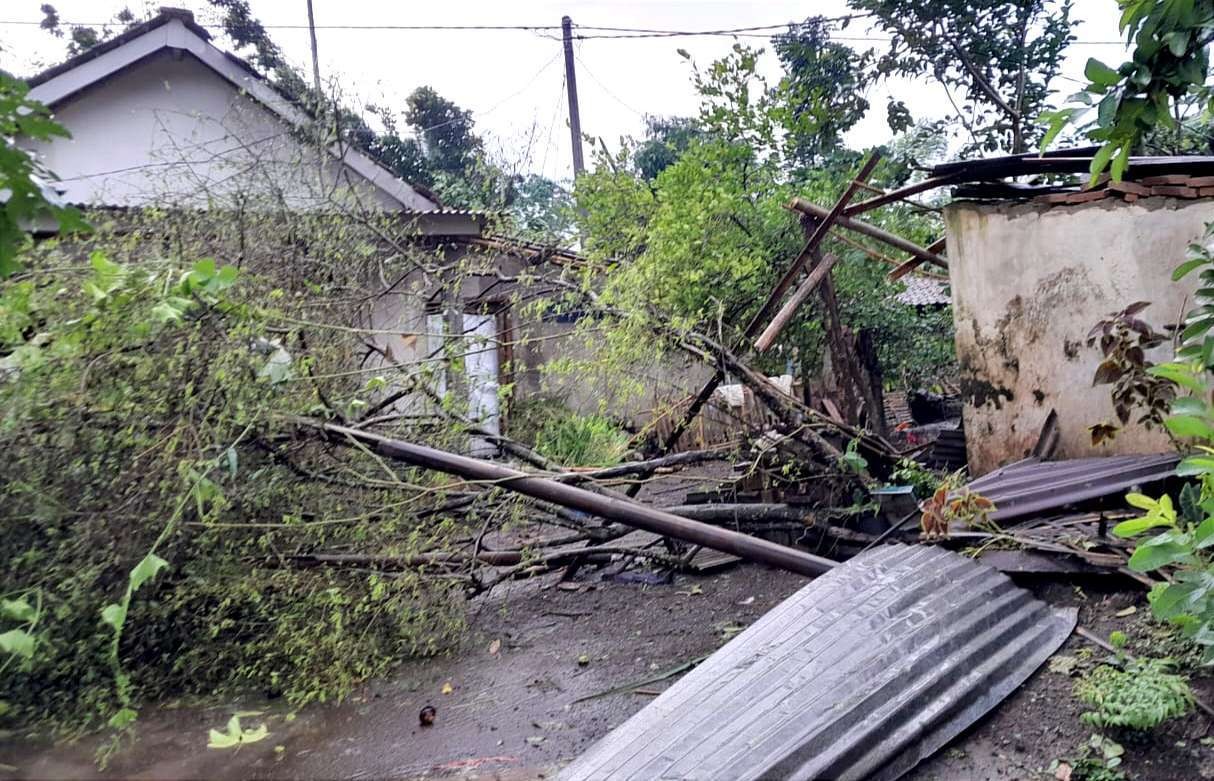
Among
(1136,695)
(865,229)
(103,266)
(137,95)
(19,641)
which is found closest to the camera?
(1136,695)

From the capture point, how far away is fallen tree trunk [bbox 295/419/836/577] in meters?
3.59

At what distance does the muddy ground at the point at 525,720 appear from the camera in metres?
2.50

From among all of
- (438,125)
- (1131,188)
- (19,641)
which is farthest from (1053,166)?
(438,125)

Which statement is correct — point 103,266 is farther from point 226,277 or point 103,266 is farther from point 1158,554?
point 1158,554

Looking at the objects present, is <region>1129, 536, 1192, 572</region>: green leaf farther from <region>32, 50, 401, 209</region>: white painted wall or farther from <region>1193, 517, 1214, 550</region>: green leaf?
<region>32, 50, 401, 209</region>: white painted wall

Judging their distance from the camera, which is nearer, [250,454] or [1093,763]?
[1093,763]

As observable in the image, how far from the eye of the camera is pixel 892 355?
8.20 metres

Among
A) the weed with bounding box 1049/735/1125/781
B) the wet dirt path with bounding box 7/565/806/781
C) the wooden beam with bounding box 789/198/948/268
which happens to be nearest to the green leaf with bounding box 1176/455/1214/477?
the weed with bounding box 1049/735/1125/781

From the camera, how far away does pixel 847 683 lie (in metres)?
2.52

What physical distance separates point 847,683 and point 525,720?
1.58 metres

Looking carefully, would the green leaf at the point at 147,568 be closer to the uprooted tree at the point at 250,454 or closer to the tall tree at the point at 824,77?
the uprooted tree at the point at 250,454

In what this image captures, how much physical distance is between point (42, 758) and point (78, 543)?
0.83 meters

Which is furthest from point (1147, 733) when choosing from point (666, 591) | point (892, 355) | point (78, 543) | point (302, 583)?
point (892, 355)

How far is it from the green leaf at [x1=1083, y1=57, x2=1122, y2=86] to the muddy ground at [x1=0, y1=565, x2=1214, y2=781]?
6.15ft
